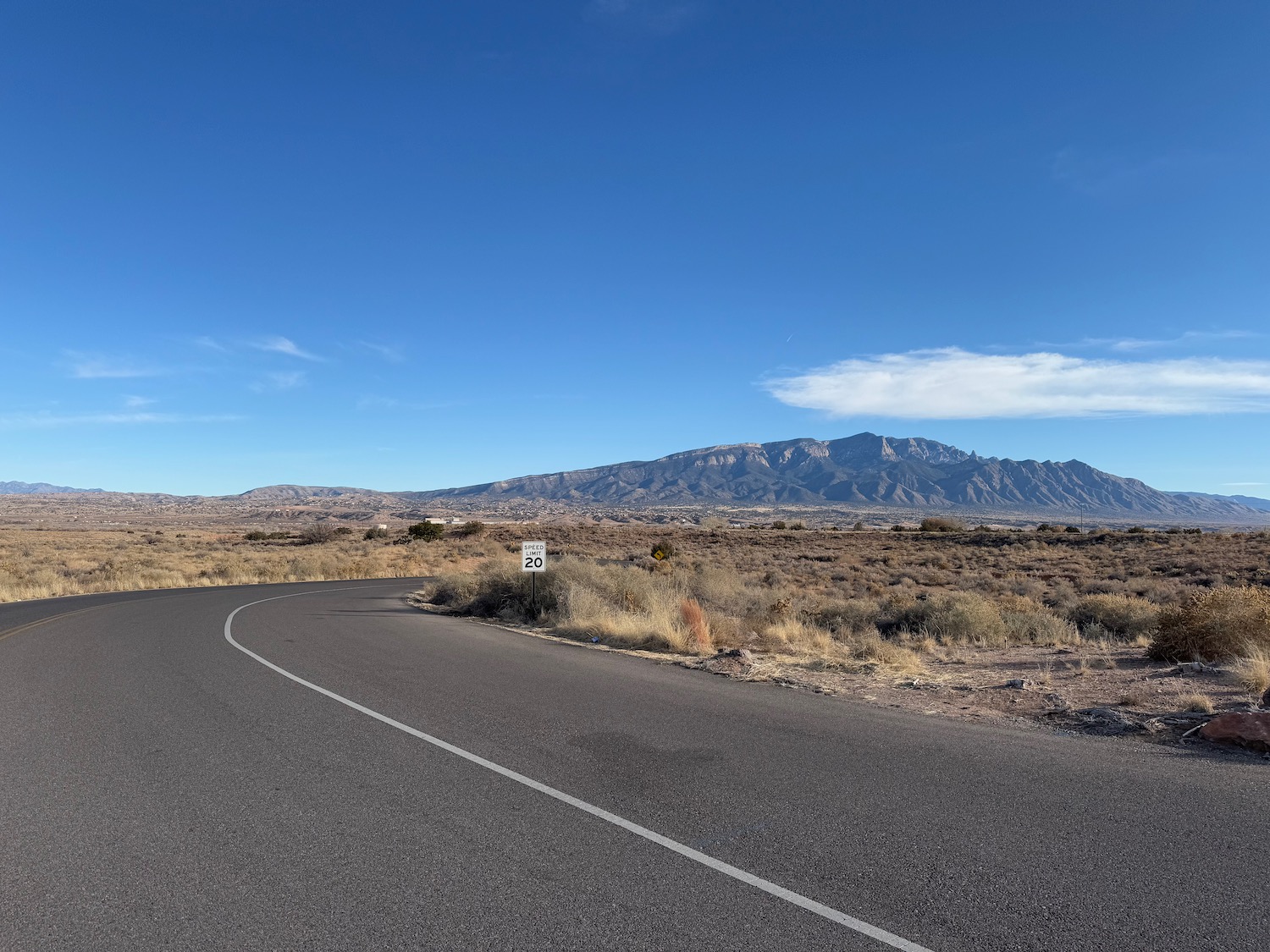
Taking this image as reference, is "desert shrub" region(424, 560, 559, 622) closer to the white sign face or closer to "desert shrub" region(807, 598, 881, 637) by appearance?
the white sign face

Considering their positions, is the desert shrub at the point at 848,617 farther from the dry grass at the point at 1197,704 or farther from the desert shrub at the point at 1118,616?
the dry grass at the point at 1197,704

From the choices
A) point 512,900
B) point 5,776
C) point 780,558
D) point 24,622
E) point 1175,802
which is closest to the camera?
point 512,900

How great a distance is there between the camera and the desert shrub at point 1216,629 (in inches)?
462

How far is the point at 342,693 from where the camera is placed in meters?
10.1

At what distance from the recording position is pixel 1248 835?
5.24m

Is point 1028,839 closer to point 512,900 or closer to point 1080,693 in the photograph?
point 512,900

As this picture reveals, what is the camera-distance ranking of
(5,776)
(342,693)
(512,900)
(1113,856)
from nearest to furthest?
(512,900) < (1113,856) < (5,776) < (342,693)

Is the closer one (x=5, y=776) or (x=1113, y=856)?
(x=1113, y=856)

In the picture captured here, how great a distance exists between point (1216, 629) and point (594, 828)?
35.9 feet

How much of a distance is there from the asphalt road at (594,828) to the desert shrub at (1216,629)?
5584mm

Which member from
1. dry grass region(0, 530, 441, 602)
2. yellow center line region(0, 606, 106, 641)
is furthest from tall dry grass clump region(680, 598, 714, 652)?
dry grass region(0, 530, 441, 602)

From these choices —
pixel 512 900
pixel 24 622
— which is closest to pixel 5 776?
pixel 512 900

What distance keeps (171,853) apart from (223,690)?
5.73 m

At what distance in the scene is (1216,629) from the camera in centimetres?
1201
